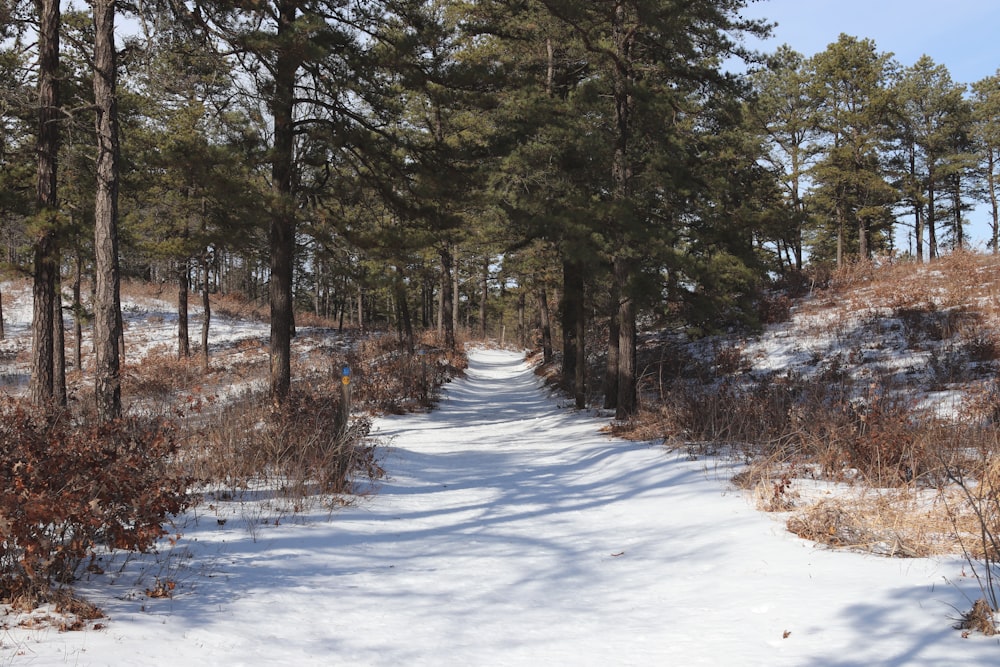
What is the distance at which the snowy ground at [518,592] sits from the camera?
10.4ft

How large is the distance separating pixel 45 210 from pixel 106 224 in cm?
512

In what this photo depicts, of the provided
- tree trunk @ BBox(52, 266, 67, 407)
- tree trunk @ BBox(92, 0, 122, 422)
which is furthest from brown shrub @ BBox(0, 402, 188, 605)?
tree trunk @ BBox(52, 266, 67, 407)

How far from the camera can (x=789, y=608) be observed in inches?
144

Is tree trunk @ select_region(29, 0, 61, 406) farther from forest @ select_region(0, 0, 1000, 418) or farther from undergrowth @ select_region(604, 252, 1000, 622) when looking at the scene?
undergrowth @ select_region(604, 252, 1000, 622)

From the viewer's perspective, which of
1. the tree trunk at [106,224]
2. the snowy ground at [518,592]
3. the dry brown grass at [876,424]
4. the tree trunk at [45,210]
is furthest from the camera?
the tree trunk at [45,210]

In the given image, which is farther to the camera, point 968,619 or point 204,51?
point 204,51

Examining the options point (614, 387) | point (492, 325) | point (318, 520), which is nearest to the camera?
point (318, 520)

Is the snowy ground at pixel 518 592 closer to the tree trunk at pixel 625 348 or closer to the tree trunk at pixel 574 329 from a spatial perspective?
the tree trunk at pixel 625 348

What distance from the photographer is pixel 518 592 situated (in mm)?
4379

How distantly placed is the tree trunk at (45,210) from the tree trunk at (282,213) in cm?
404

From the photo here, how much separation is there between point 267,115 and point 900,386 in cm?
1346

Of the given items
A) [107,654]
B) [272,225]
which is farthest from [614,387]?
[107,654]

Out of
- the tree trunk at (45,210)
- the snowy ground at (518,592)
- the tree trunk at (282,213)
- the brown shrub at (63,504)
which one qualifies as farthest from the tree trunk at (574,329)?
the brown shrub at (63,504)

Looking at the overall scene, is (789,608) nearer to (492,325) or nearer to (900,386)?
(900,386)
